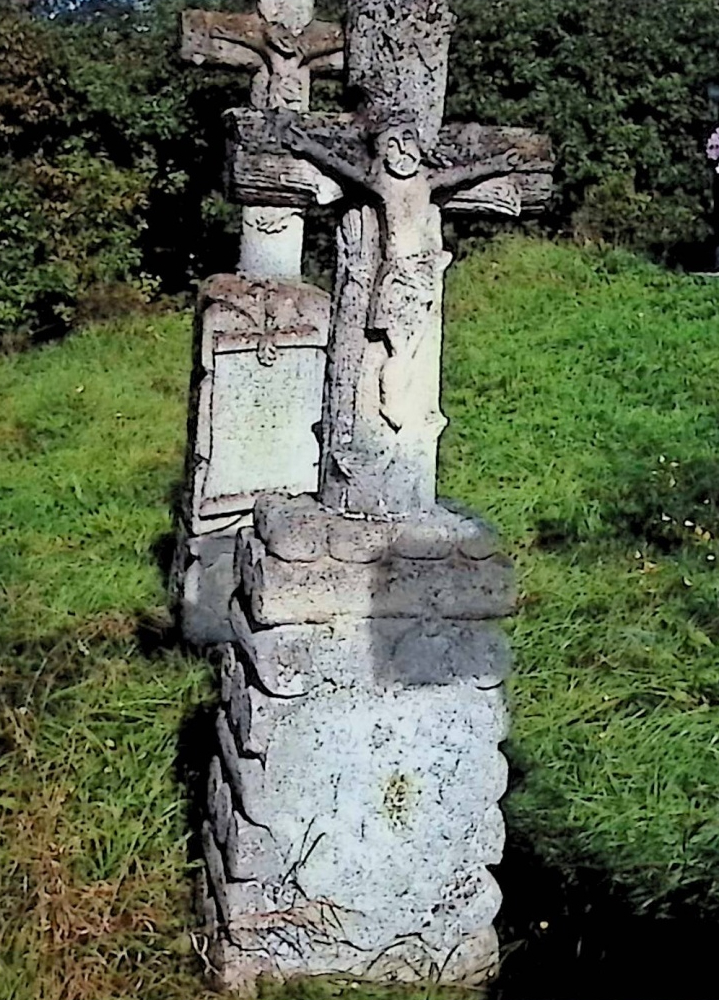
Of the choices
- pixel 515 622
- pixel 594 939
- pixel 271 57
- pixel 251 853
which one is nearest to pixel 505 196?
pixel 251 853

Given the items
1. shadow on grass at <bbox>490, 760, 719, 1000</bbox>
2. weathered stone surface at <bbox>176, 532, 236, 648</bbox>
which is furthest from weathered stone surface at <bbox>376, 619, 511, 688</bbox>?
weathered stone surface at <bbox>176, 532, 236, 648</bbox>

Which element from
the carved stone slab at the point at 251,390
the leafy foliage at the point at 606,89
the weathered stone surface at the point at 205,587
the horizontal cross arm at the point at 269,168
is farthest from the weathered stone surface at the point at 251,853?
the leafy foliage at the point at 606,89

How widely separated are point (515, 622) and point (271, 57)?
271cm

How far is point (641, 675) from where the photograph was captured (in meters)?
5.09

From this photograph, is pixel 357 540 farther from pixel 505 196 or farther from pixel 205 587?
pixel 205 587

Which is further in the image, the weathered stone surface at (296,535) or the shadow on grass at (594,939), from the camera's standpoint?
the shadow on grass at (594,939)

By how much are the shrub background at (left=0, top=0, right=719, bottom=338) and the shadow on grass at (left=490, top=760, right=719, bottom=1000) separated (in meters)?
8.75

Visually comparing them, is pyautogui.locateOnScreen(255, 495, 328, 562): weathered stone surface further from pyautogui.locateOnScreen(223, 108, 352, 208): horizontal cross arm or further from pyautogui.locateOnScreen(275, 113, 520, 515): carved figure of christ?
pyautogui.locateOnScreen(223, 108, 352, 208): horizontal cross arm

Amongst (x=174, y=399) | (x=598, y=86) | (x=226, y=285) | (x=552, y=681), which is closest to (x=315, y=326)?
(x=226, y=285)

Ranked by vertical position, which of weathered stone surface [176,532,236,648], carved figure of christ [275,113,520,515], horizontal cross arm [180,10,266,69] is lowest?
weathered stone surface [176,532,236,648]

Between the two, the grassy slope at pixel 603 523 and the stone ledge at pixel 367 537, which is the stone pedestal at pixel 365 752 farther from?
the grassy slope at pixel 603 523

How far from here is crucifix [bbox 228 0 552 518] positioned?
3.26 m

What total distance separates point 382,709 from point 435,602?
0.84ft

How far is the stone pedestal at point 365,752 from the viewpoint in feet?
10.4
